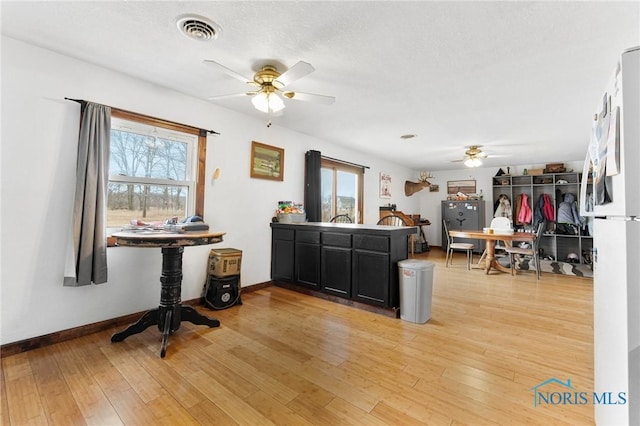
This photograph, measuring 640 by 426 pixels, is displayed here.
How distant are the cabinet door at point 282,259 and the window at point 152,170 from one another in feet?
4.06

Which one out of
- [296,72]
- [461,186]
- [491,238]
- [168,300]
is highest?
[296,72]

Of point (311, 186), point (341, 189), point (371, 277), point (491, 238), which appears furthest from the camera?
point (341, 189)

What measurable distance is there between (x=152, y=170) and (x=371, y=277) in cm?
263

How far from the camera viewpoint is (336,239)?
3.41m

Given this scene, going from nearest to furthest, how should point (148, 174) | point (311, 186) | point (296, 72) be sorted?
point (296, 72) → point (148, 174) → point (311, 186)

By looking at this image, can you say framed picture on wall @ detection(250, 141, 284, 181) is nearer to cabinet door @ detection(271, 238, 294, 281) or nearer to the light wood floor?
cabinet door @ detection(271, 238, 294, 281)

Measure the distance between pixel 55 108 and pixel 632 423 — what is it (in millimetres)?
3871

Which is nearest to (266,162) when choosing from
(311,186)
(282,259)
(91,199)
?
(311,186)

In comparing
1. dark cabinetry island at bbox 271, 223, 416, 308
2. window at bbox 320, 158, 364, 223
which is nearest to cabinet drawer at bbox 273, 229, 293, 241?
dark cabinetry island at bbox 271, 223, 416, 308

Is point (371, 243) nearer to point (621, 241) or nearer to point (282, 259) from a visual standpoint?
point (282, 259)

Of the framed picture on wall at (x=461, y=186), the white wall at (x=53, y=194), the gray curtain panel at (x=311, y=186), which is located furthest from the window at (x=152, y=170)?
the framed picture on wall at (x=461, y=186)

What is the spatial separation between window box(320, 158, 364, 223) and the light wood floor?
2696 millimetres

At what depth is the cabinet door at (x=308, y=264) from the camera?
11.8 feet

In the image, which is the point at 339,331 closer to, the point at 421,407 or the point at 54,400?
the point at 421,407
